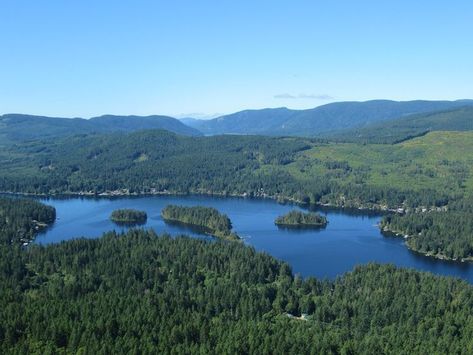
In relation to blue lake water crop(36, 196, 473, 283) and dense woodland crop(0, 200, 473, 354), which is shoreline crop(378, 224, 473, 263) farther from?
dense woodland crop(0, 200, 473, 354)

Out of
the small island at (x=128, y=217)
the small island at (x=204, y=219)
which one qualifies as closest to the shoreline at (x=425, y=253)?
the small island at (x=204, y=219)

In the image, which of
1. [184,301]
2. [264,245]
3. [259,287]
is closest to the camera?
[184,301]

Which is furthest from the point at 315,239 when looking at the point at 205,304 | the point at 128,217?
the point at 205,304

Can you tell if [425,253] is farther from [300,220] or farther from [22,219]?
[22,219]

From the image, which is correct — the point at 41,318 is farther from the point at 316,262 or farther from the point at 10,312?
the point at 316,262

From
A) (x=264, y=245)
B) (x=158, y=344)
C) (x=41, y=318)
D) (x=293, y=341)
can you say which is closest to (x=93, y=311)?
(x=41, y=318)

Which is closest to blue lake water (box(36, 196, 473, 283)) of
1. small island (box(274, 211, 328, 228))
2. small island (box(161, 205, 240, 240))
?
small island (box(274, 211, 328, 228))
